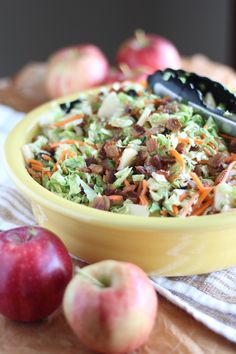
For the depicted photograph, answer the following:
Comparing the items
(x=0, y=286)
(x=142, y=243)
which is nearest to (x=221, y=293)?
(x=142, y=243)

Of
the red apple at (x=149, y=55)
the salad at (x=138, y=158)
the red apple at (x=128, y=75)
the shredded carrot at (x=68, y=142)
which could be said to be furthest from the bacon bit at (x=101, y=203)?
the red apple at (x=149, y=55)

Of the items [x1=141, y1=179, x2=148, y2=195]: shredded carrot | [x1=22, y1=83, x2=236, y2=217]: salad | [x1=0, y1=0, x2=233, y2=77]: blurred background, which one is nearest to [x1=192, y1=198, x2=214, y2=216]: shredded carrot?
[x1=22, y1=83, x2=236, y2=217]: salad

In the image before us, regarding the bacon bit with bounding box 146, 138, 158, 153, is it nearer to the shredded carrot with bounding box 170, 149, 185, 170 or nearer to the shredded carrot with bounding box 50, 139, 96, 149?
the shredded carrot with bounding box 170, 149, 185, 170

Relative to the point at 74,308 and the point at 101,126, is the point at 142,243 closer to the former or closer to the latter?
the point at 74,308

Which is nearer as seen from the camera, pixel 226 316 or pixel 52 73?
pixel 226 316

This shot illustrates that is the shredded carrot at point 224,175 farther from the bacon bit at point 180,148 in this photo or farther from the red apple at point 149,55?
the red apple at point 149,55

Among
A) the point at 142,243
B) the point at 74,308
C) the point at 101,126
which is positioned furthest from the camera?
the point at 101,126
